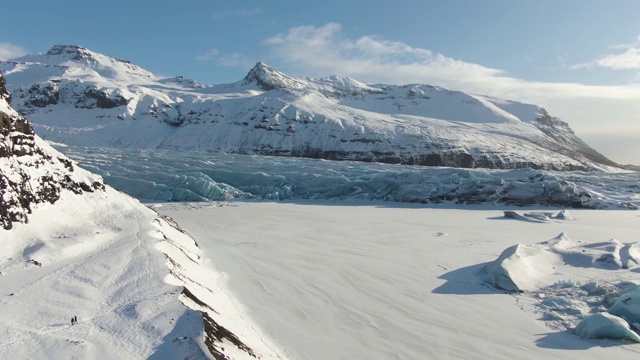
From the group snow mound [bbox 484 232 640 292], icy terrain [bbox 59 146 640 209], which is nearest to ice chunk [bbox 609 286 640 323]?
snow mound [bbox 484 232 640 292]

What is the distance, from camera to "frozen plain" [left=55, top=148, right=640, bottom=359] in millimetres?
5434

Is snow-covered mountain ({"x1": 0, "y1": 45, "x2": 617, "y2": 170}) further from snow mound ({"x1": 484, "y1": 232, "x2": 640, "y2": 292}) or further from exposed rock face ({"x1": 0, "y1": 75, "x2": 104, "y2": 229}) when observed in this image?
exposed rock face ({"x1": 0, "y1": 75, "x2": 104, "y2": 229})

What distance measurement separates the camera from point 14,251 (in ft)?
16.5

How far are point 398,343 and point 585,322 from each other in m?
2.55

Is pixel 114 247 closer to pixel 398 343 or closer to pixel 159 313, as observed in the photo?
pixel 159 313

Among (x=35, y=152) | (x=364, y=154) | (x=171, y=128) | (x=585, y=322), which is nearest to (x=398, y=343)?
(x=585, y=322)

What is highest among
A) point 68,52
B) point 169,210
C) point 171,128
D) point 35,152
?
point 68,52

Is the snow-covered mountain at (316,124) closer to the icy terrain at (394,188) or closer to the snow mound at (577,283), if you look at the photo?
the icy terrain at (394,188)

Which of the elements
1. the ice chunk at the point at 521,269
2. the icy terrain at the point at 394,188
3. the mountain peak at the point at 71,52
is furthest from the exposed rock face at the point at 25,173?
the mountain peak at the point at 71,52

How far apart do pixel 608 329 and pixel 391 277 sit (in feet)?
11.3

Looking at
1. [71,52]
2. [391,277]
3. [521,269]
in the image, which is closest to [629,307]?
[521,269]

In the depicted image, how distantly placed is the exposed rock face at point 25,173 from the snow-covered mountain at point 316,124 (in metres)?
53.4

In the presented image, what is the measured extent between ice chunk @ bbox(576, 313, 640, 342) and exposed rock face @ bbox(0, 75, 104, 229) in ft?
24.1

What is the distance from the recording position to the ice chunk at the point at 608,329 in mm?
5539
